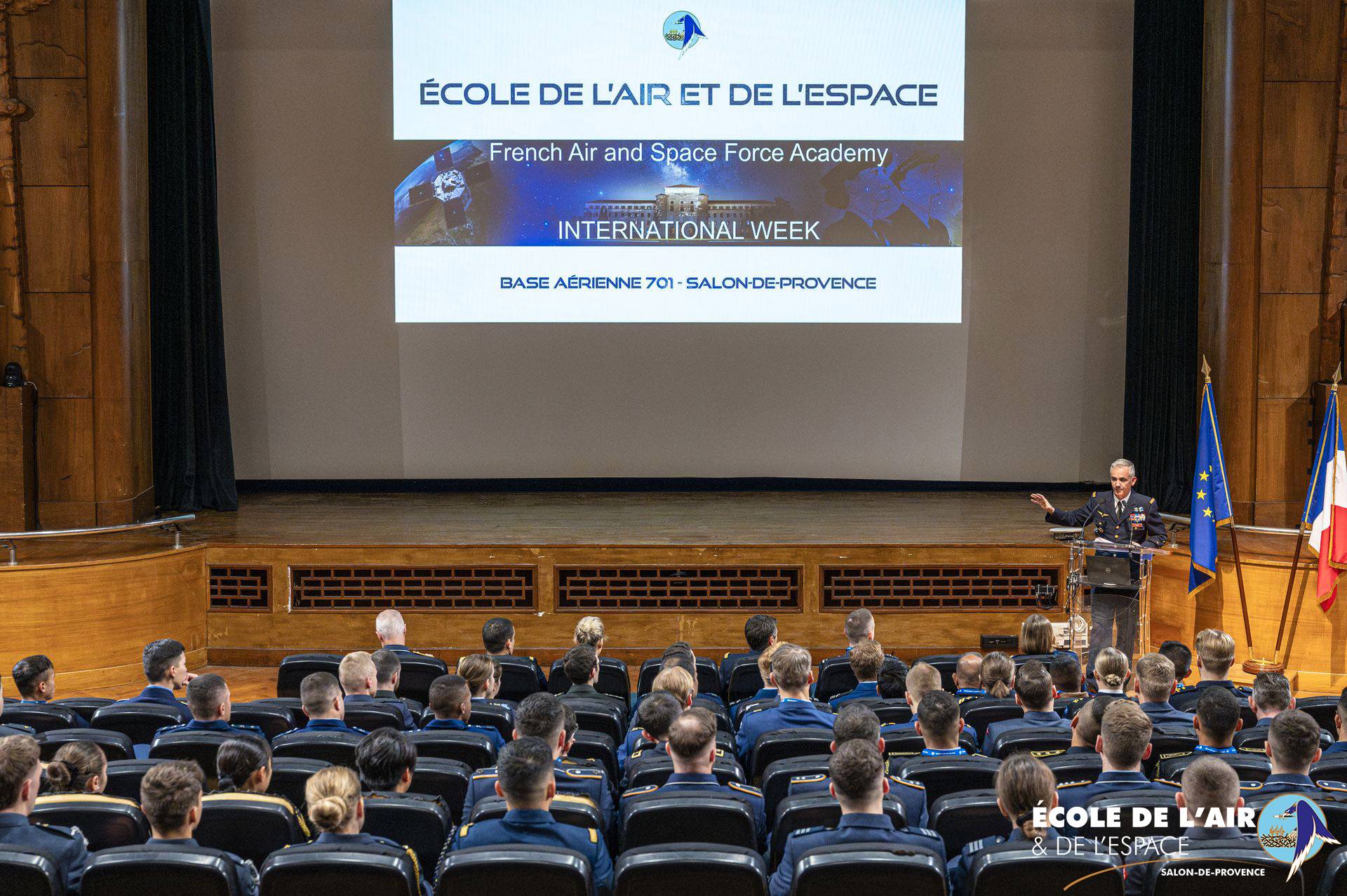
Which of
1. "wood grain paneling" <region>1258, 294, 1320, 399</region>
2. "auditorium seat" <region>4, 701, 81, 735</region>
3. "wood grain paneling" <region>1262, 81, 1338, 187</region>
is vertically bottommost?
"auditorium seat" <region>4, 701, 81, 735</region>

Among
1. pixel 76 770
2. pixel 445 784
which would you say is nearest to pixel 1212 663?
pixel 445 784

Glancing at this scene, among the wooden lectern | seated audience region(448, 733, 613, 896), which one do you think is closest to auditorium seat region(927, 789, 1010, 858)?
seated audience region(448, 733, 613, 896)

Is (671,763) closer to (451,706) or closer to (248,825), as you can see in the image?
(451,706)

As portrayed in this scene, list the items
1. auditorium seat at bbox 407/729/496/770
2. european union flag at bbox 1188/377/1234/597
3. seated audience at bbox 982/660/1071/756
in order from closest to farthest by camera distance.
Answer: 1. auditorium seat at bbox 407/729/496/770
2. seated audience at bbox 982/660/1071/756
3. european union flag at bbox 1188/377/1234/597

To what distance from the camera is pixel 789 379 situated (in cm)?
1073

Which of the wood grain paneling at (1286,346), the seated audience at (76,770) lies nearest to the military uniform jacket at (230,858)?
the seated audience at (76,770)

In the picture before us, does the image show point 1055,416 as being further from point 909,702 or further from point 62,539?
point 62,539

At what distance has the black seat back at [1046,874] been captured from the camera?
2.98m

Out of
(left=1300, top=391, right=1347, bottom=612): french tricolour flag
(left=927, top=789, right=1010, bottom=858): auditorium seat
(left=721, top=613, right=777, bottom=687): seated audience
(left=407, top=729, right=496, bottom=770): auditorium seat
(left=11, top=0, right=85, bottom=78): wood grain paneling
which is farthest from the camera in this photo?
(left=11, top=0, right=85, bottom=78): wood grain paneling

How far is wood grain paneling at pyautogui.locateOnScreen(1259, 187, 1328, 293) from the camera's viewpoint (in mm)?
8242

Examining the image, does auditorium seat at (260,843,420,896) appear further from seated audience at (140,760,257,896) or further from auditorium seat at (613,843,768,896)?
auditorium seat at (613,843,768,896)

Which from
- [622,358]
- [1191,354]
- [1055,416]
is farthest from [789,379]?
[1191,354]

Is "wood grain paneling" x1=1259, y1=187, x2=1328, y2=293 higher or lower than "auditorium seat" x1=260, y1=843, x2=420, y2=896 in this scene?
higher

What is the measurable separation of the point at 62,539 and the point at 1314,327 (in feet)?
26.8
